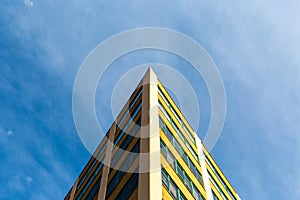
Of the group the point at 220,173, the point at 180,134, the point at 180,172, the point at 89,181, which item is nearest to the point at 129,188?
the point at 180,172


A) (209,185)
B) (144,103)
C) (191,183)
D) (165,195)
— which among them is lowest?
(165,195)

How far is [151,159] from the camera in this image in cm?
1936

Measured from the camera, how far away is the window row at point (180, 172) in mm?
22234

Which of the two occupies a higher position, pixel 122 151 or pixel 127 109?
pixel 127 109

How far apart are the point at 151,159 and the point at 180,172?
176 inches

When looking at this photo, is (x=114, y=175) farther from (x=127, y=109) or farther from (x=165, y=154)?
(x=127, y=109)

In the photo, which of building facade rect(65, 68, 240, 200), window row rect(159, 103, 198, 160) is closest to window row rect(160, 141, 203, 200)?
building facade rect(65, 68, 240, 200)

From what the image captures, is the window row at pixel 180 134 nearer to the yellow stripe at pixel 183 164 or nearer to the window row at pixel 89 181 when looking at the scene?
the yellow stripe at pixel 183 164

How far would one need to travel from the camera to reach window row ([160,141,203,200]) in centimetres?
2223

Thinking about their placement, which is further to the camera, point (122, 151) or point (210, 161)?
point (210, 161)

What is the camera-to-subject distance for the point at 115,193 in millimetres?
20922

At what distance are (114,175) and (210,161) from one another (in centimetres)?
1444

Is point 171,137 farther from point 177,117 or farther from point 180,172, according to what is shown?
point 177,117

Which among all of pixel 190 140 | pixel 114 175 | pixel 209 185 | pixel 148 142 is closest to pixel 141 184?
pixel 148 142
